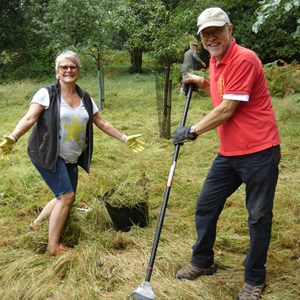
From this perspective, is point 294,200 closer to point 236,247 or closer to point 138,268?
point 236,247

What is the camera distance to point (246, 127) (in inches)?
101

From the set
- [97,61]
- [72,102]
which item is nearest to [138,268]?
[72,102]

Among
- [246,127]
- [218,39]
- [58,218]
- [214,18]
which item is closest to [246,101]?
[246,127]

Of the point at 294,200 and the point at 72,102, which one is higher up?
the point at 72,102

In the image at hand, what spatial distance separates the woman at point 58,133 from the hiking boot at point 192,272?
3.46 feet

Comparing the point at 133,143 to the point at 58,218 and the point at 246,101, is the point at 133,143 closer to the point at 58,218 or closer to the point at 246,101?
the point at 58,218

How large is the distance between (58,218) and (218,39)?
2.02 m

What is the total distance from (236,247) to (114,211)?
1.17 m

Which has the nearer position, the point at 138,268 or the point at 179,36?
the point at 138,268

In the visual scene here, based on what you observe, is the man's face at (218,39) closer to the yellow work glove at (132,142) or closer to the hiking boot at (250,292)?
the yellow work glove at (132,142)

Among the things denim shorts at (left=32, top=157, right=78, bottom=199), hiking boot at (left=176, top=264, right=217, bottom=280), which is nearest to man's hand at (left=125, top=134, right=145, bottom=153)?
denim shorts at (left=32, top=157, right=78, bottom=199)

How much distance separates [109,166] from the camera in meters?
5.94

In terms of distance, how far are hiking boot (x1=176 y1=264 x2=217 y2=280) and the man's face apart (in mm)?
1590

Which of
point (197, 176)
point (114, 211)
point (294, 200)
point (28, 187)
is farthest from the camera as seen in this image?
point (197, 176)
